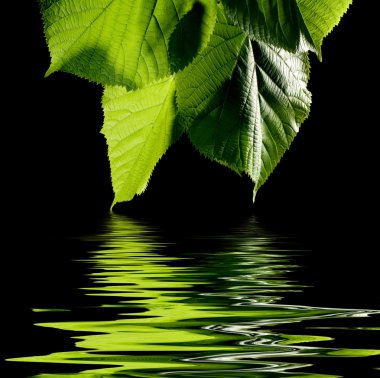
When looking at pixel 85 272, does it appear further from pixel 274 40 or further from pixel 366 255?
pixel 274 40

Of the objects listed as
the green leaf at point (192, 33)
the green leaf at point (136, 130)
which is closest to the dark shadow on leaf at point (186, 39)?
the green leaf at point (192, 33)

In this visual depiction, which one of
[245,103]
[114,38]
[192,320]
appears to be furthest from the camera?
[192,320]

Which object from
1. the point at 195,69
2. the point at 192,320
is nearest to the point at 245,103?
the point at 195,69

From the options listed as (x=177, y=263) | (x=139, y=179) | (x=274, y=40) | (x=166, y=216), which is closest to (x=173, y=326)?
(x=139, y=179)

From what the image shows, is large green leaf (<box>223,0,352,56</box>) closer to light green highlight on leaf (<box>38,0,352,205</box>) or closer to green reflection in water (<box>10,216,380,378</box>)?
light green highlight on leaf (<box>38,0,352,205</box>)

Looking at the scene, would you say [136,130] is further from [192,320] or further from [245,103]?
[192,320]

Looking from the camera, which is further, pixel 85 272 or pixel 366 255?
pixel 366 255
